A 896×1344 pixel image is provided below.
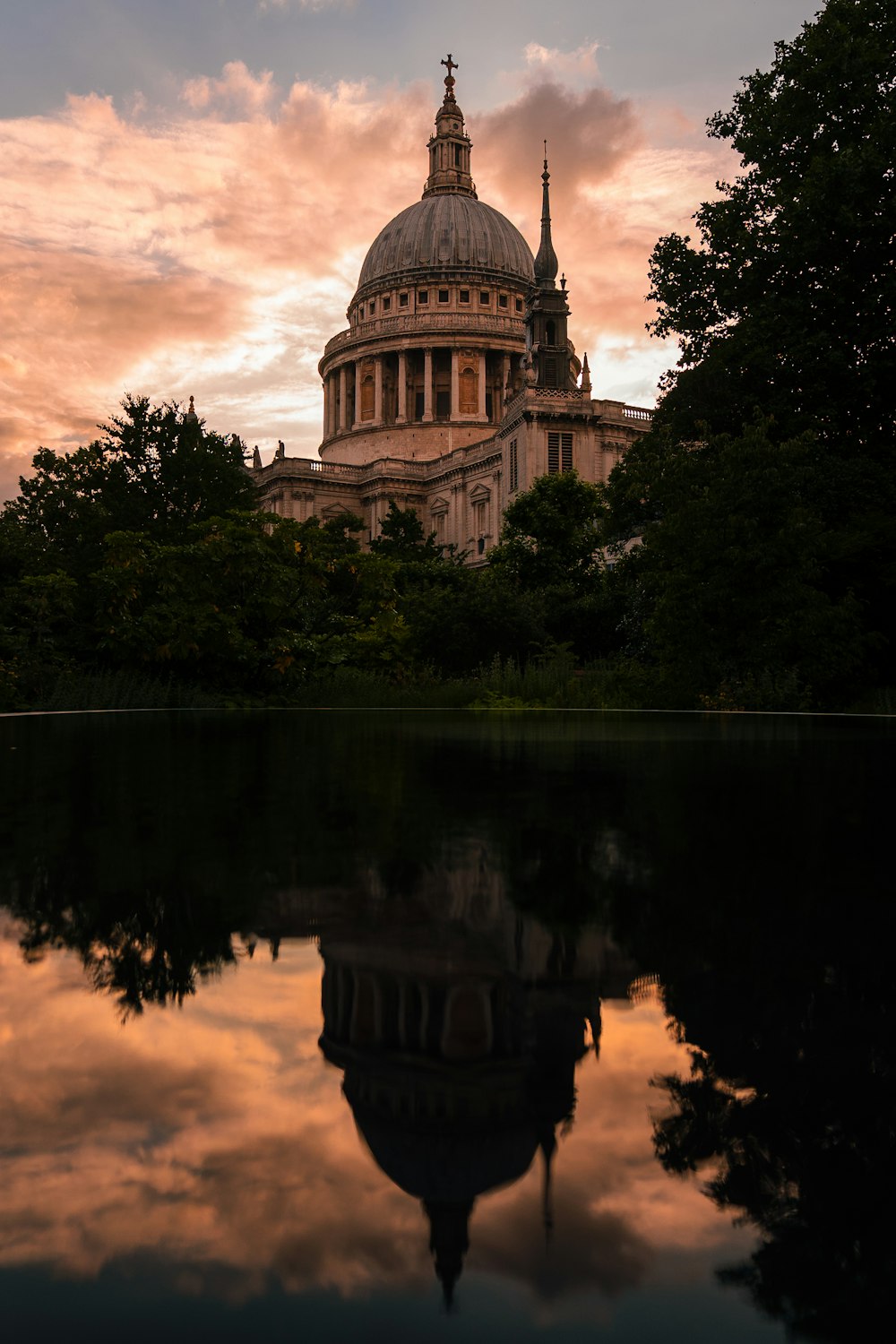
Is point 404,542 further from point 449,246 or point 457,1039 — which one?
point 457,1039

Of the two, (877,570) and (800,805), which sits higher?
(877,570)

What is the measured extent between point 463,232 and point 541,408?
3645 centimetres

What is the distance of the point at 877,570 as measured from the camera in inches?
794

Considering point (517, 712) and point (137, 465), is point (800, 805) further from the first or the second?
point (137, 465)

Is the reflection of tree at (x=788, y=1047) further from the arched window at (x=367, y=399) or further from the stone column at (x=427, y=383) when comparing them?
the arched window at (x=367, y=399)

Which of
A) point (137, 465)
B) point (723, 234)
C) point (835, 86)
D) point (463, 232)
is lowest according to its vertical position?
point (137, 465)

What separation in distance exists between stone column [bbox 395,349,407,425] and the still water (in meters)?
88.3

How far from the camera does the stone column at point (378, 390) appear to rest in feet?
295

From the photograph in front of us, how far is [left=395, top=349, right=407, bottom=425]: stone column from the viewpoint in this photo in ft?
292

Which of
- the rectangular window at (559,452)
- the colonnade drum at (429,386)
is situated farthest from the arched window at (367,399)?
the rectangular window at (559,452)

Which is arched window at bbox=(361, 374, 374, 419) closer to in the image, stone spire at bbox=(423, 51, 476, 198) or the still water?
stone spire at bbox=(423, 51, 476, 198)

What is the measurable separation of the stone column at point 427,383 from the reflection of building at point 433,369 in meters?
0.13

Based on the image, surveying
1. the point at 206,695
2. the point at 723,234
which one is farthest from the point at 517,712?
the point at 723,234

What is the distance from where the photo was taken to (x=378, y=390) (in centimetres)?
9056
